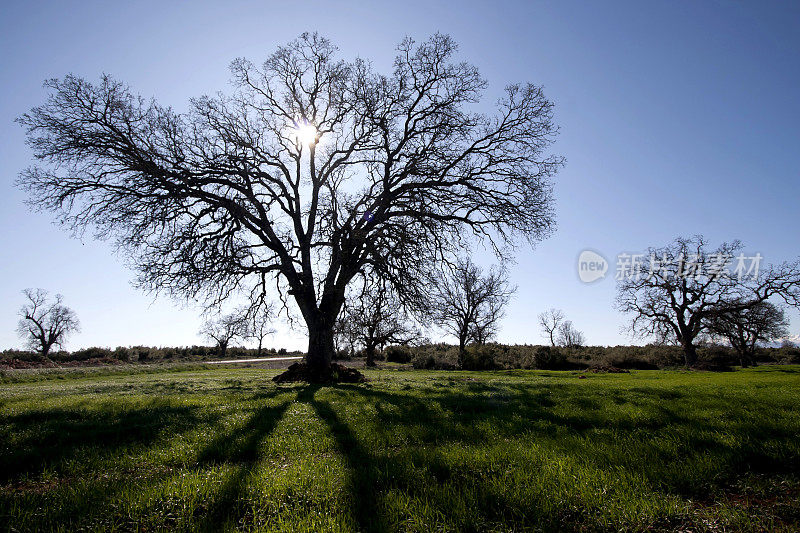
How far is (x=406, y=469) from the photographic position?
475cm

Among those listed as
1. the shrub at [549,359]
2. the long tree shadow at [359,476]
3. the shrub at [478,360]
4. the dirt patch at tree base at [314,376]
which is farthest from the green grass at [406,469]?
the shrub at [549,359]

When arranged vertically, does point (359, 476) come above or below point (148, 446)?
above

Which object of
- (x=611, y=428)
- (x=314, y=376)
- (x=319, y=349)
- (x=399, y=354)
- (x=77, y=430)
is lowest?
(x=399, y=354)

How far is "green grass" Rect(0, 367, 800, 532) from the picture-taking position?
A: 143 inches

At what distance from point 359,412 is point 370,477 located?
4.36 m

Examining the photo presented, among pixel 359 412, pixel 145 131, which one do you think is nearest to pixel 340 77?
pixel 145 131

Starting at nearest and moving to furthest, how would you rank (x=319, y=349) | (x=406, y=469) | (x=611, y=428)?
(x=406, y=469), (x=611, y=428), (x=319, y=349)

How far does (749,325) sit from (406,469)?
54249 millimetres

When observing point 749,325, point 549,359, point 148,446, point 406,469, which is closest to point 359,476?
point 406,469

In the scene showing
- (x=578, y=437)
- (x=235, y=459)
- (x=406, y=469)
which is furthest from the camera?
(x=578, y=437)

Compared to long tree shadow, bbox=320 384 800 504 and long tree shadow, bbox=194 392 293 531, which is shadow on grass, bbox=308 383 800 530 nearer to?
long tree shadow, bbox=320 384 800 504

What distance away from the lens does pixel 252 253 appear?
1853cm

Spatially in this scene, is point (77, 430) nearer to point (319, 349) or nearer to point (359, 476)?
point (359, 476)

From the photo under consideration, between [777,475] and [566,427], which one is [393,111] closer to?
[566,427]
